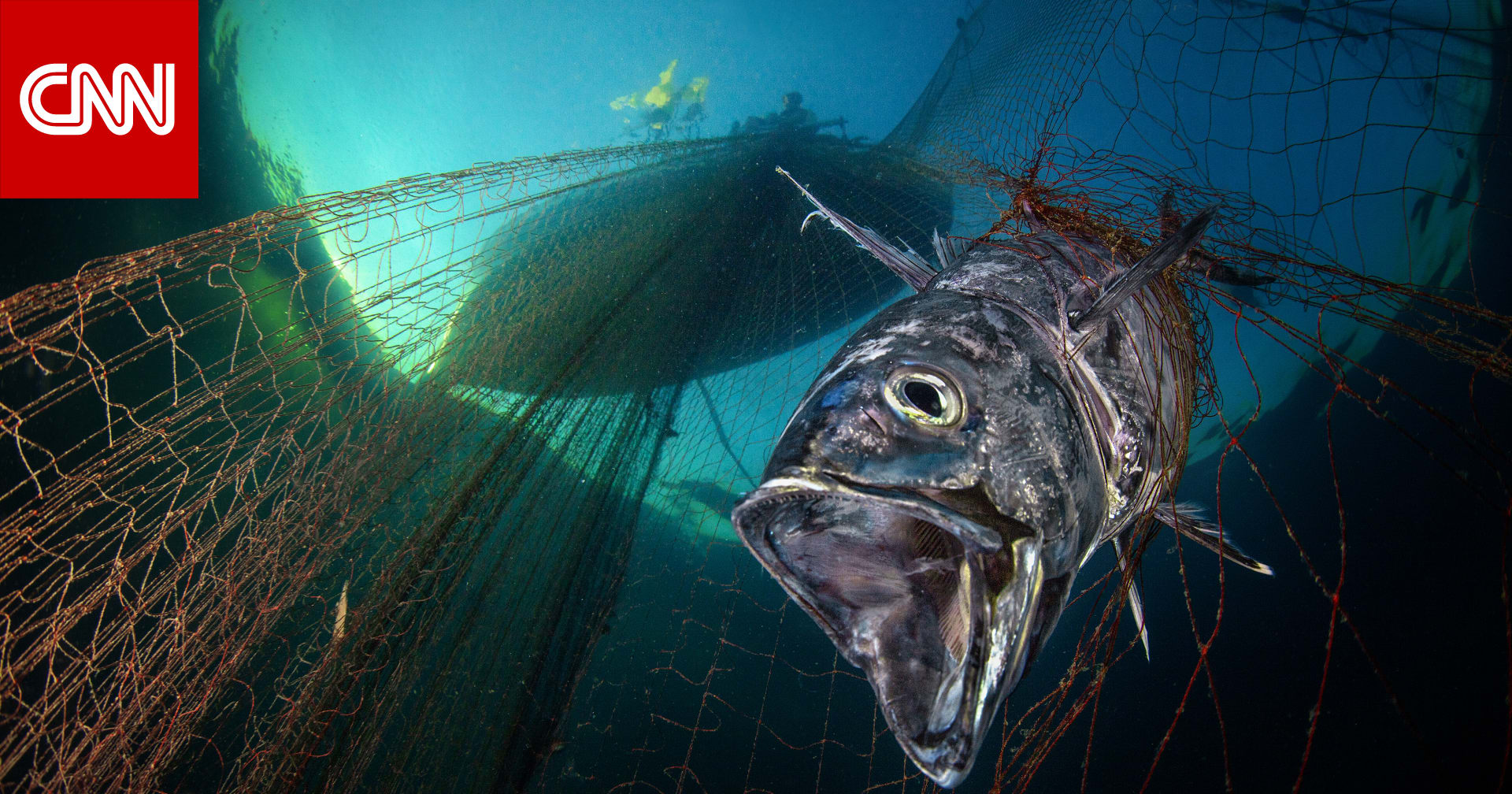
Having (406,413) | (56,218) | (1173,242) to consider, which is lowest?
(56,218)

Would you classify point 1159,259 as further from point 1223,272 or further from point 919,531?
point 1223,272

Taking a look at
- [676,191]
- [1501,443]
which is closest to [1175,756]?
[1501,443]

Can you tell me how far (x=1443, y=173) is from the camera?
12.3 metres

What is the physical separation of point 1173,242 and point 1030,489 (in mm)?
950

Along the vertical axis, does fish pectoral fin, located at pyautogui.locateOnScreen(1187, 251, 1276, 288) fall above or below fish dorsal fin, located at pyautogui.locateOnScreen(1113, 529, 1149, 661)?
above

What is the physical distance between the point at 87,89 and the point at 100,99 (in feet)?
0.44

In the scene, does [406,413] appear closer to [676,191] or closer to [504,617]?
[504,617]

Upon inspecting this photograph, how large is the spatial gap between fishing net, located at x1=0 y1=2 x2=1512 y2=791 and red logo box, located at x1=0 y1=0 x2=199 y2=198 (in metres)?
1.53

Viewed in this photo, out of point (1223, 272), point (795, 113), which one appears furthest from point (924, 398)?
point (795, 113)

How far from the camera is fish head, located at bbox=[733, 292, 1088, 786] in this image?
1.30 meters

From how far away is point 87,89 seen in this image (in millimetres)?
5270

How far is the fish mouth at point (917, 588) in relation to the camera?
1282 millimetres

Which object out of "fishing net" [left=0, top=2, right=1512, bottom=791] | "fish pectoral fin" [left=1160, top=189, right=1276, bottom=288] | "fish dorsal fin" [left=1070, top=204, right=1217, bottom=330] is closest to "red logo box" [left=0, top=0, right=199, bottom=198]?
"fishing net" [left=0, top=2, right=1512, bottom=791]

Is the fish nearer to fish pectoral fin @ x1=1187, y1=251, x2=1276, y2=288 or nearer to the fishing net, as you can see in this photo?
the fishing net
